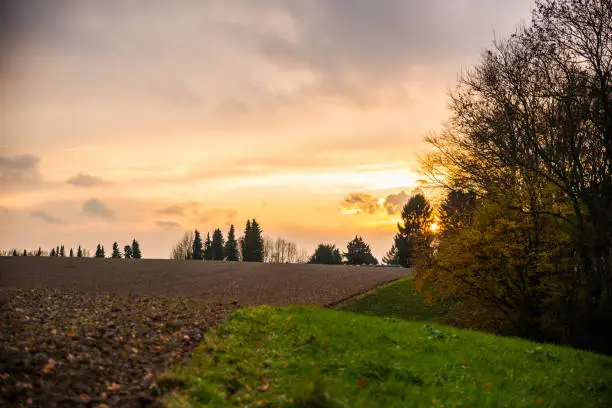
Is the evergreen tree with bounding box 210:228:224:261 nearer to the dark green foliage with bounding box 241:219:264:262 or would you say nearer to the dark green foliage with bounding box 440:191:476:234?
the dark green foliage with bounding box 241:219:264:262

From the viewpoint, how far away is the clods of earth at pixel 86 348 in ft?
27.5

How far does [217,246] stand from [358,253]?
1190 inches

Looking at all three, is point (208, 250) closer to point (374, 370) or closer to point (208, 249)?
point (208, 249)

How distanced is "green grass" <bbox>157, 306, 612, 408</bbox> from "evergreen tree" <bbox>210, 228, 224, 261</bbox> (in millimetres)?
83903

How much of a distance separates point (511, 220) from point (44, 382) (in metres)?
21.1

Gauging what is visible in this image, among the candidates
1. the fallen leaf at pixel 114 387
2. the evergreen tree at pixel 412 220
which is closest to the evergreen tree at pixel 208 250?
the evergreen tree at pixel 412 220

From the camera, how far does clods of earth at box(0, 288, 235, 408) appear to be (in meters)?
8.39

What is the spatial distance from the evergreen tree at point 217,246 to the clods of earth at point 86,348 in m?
82.3

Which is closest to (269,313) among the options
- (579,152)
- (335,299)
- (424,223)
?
(579,152)

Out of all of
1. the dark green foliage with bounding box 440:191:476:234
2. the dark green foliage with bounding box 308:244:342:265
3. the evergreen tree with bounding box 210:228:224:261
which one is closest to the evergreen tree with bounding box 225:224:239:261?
the evergreen tree with bounding box 210:228:224:261

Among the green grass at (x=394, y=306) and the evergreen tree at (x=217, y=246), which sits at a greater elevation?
the evergreen tree at (x=217, y=246)

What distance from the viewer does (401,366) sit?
11.6 m

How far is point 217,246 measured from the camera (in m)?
99.5

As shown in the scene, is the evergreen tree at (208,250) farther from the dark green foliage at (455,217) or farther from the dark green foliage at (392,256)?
the dark green foliage at (455,217)
